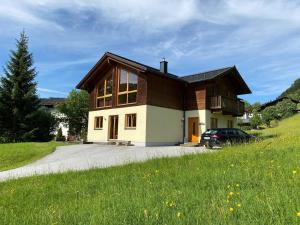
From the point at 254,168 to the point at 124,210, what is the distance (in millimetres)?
3667

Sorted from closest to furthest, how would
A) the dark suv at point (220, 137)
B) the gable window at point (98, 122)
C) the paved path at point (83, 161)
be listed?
the paved path at point (83, 161), the dark suv at point (220, 137), the gable window at point (98, 122)

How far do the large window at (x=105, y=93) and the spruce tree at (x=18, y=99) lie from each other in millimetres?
A: 9654

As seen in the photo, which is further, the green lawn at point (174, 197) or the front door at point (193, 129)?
the front door at point (193, 129)

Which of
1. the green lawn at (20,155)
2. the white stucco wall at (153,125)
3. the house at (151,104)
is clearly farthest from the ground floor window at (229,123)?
the green lawn at (20,155)

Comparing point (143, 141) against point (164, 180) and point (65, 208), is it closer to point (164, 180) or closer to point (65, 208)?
point (164, 180)

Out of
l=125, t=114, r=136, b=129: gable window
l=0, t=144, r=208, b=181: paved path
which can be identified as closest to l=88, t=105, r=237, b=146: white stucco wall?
l=125, t=114, r=136, b=129: gable window

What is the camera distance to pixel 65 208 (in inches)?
211

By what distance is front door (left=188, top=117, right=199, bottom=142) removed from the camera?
84.6 ft

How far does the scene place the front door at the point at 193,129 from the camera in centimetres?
2580

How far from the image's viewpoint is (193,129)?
2620 centimetres

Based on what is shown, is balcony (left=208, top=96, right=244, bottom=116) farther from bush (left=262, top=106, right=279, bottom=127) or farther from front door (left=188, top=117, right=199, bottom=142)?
bush (left=262, top=106, right=279, bottom=127)

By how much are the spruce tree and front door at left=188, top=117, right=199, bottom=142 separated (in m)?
18.1

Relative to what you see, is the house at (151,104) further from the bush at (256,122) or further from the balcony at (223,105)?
the bush at (256,122)

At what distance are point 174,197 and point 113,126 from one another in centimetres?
2151
